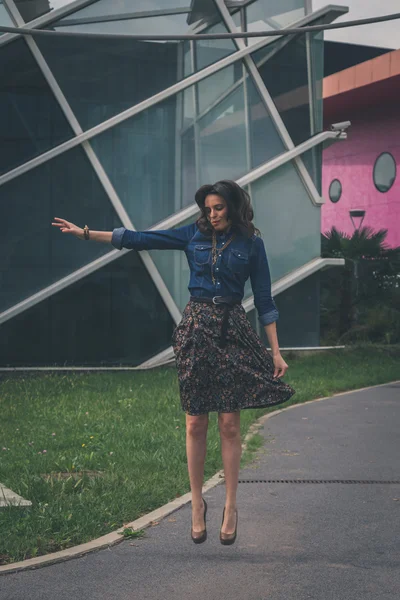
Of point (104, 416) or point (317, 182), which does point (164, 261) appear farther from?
point (104, 416)

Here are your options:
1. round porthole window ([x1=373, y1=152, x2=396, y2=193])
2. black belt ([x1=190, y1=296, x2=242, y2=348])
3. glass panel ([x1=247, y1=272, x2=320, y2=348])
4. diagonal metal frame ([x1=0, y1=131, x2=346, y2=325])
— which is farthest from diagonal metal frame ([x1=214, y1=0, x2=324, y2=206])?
black belt ([x1=190, y1=296, x2=242, y2=348])

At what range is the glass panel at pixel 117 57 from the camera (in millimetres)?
17312

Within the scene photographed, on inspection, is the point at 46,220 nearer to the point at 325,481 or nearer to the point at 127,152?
the point at 127,152

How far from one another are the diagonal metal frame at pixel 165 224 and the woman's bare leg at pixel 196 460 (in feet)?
40.0

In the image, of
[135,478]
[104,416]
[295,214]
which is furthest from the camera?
[295,214]

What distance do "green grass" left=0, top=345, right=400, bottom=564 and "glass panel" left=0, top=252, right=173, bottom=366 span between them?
1.54 m

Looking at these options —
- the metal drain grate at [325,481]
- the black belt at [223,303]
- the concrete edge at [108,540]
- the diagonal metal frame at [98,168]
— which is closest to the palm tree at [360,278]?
the diagonal metal frame at [98,168]

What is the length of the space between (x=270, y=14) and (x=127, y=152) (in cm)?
395

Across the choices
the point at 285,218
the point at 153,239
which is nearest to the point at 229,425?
the point at 153,239

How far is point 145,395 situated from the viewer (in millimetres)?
12727

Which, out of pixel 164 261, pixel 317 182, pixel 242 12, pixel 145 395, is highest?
pixel 242 12

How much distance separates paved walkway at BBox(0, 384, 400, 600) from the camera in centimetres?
450

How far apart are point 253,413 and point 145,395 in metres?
1.95

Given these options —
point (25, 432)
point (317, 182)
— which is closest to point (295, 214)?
point (317, 182)
